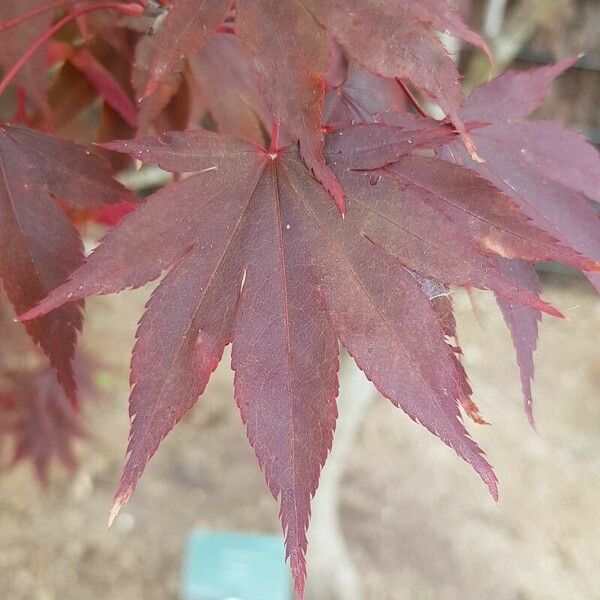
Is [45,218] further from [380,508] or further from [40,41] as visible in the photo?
[380,508]

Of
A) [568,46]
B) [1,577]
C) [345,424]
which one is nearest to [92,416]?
[1,577]

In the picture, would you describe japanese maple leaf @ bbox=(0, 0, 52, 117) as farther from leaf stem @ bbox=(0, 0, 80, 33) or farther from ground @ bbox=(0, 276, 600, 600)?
ground @ bbox=(0, 276, 600, 600)

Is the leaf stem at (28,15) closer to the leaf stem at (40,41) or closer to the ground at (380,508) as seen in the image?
the leaf stem at (40,41)

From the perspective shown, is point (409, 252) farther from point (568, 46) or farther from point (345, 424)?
point (568, 46)

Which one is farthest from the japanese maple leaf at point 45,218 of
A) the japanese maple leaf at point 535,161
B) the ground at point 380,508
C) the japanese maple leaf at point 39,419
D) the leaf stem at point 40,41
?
the ground at point 380,508

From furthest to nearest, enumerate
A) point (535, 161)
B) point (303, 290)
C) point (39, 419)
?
point (39, 419) < point (535, 161) < point (303, 290)

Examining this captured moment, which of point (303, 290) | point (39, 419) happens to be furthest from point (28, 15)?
point (39, 419)

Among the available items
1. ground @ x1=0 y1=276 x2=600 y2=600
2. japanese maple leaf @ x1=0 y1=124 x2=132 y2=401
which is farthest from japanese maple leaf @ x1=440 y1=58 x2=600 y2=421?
ground @ x1=0 y1=276 x2=600 y2=600

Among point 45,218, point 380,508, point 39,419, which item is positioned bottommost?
point 380,508
